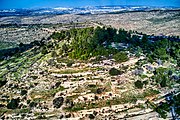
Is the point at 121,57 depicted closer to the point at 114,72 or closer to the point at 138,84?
the point at 114,72

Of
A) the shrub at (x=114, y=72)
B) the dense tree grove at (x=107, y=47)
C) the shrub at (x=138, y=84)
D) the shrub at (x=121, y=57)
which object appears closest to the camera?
A: the shrub at (x=138, y=84)

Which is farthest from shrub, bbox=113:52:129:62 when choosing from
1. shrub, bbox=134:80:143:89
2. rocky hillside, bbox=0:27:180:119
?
shrub, bbox=134:80:143:89

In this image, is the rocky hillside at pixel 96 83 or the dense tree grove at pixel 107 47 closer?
the rocky hillside at pixel 96 83

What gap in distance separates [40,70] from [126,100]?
87.0ft

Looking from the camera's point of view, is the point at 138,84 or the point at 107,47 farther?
the point at 107,47

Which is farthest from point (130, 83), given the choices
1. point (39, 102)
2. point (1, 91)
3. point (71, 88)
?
point (1, 91)

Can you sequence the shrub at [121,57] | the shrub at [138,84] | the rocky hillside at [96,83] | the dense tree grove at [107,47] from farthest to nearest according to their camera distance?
1. the dense tree grove at [107,47]
2. the shrub at [121,57]
3. the shrub at [138,84]
4. the rocky hillside at [96,83]

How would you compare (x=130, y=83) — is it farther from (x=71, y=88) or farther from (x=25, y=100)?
(x=25, y=100)

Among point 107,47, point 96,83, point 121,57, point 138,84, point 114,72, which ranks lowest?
point 138,84

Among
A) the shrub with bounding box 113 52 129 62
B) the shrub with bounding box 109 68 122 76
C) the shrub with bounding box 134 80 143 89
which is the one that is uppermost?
the shrub with bounding box 113 52 129 62

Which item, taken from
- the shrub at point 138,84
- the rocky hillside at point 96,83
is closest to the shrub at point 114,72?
the rocky hillside at point 96,83

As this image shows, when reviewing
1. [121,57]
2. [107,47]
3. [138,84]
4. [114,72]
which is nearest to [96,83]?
[114,72]

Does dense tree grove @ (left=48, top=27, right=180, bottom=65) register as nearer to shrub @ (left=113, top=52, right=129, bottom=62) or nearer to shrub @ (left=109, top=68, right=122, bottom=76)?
shrub @ (left=113, top=52, right=129, bottom=62)

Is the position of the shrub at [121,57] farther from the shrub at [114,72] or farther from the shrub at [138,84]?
the shrub at [138,84]
